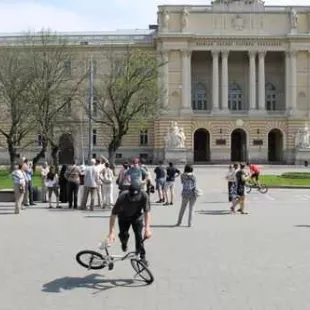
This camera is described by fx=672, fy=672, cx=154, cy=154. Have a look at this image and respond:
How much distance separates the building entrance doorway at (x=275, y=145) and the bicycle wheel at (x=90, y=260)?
255 feet

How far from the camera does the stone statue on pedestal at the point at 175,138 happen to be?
8106 cm

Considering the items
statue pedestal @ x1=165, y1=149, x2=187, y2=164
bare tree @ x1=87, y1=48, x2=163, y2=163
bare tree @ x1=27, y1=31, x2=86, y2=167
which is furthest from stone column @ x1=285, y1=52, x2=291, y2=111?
bare tree @ x1=27, y1=31, x2=86, y2=167

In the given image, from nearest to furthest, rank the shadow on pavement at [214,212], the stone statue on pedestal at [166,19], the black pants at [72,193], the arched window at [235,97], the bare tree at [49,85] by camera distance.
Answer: the shadow on pavement at [214,212] → the black pants at [72,193] → the bare tree at [49,85] → the stone statue on pedestal at [166,19] → the arched window at [235,97]

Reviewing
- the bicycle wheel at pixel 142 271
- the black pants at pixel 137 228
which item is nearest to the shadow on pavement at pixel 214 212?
the black pants at pixel 137 228

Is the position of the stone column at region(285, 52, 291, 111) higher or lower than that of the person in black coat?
higher

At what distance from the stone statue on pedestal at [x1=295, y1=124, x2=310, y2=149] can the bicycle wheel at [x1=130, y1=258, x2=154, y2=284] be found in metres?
74.4

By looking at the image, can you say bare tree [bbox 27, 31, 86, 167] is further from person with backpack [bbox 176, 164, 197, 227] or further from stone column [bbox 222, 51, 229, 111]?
stone column [bbox 222, 51, 229, 111]

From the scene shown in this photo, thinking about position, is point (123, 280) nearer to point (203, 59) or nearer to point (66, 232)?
point (66, 232)

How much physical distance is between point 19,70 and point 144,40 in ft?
135

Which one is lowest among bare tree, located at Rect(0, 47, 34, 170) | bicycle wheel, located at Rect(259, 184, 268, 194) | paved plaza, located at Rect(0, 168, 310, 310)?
bicycle wheel, located at Rect(259, 184, 268, 194)

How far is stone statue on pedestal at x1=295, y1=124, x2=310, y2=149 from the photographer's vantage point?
271 ft

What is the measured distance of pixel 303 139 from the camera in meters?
82.7

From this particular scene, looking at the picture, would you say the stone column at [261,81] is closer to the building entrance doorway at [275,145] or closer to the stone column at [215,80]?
the building entrance doorway at [275,145]

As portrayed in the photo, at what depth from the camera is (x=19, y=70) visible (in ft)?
168
